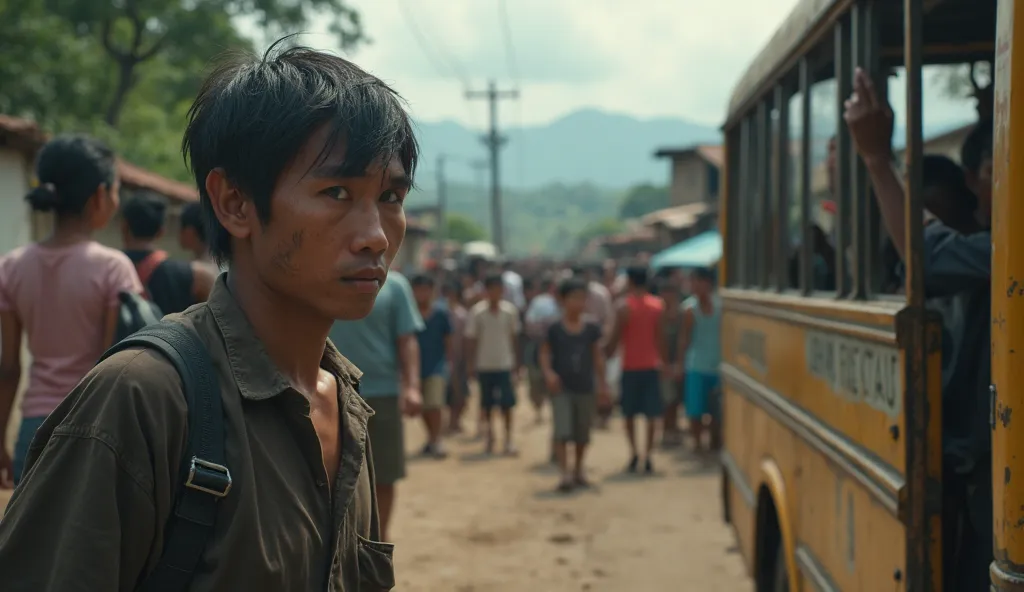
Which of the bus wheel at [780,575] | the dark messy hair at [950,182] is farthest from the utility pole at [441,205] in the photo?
the dark messy hair at [950,182]

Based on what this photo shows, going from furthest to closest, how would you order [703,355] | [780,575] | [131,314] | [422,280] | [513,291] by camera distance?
[513,291], [422,280], [703,355], [780,575], [131,314]

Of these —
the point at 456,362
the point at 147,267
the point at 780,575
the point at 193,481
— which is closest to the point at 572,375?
the point at 456,362

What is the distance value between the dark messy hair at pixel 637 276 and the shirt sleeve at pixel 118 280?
8087 millimetres

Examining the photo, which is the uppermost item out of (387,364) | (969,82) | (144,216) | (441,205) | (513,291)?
(441,205)

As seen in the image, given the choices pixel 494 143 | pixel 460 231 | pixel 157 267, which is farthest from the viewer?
pixel 460 231

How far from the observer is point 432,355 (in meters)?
11.8

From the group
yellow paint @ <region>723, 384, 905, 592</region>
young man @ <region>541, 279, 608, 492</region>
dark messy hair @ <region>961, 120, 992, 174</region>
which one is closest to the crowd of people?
young man @ <region>541, 279, 608, 492</region>

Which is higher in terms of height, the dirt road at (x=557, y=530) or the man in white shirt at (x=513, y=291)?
the man in white shirt at (x=513, y=291)

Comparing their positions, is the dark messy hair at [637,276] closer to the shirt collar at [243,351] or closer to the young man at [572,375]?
the young man at [572,375]

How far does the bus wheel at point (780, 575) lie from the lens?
198 inches

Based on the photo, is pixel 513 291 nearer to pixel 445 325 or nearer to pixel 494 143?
pixel 445 325

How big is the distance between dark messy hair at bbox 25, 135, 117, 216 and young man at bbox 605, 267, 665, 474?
7.67 meters

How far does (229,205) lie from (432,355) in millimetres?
9967

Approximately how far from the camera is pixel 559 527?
863cm
